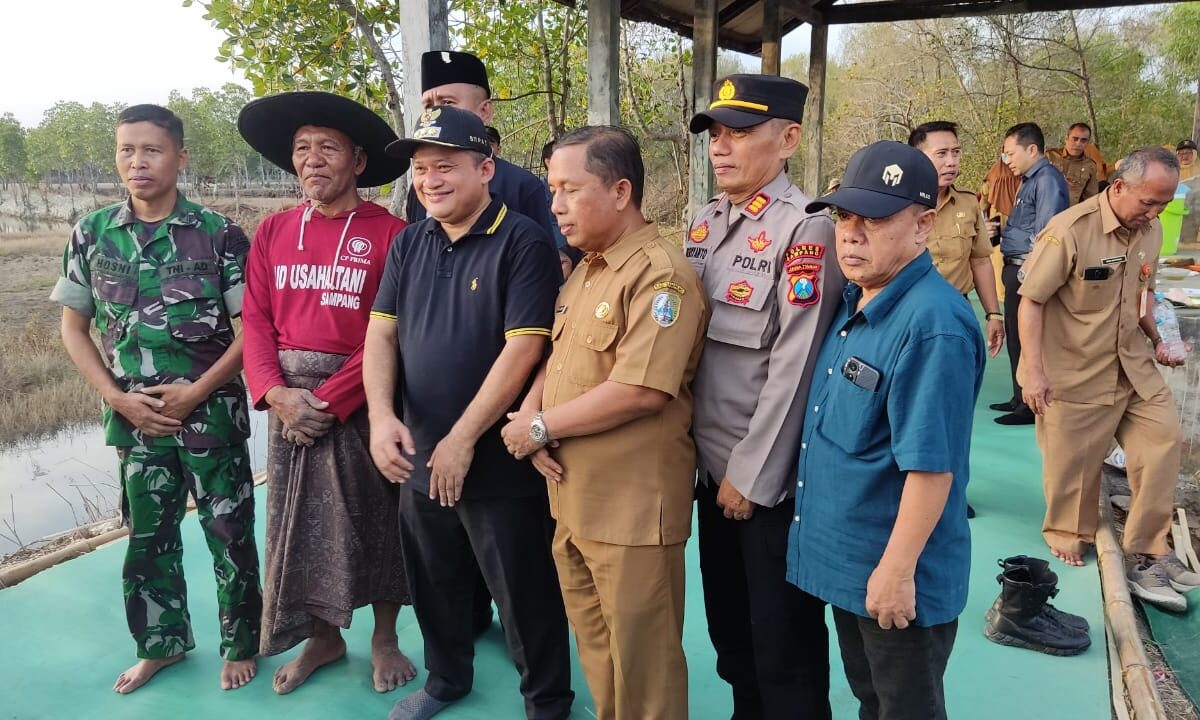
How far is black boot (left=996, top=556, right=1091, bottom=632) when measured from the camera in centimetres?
260

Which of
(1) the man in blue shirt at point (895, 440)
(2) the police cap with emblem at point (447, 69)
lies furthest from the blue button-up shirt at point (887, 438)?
A: (2) the police cap with emblem at point (447, 69)

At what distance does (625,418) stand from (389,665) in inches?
51.3

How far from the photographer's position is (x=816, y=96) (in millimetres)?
7254

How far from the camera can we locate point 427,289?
2055 millimetres

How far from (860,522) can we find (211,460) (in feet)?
6.37

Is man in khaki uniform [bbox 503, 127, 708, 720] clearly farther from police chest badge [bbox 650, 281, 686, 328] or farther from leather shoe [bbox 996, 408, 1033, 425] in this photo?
leather shoe [bbox 996, 408, 1033, 425]

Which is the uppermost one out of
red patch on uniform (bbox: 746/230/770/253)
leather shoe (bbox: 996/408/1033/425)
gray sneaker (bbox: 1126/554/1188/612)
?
red patch on uniform (bbox: 746/230/770/253)

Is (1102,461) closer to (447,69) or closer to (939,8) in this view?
(447,69)

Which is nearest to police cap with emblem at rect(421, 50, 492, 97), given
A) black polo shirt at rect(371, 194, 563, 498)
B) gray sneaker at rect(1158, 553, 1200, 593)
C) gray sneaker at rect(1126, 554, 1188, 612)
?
black polo shirt at rect(371, 194, 563, 498)

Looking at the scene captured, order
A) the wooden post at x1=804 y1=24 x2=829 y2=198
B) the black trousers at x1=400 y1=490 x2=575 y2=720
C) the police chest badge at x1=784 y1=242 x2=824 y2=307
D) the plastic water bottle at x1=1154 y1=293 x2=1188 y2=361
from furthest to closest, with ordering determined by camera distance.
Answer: the wooden post at x1=804 y1=24 x2=829 y2=198 → the plastic water bottle at x1=1154 y1=293 x2=1188 y2=361 → the black trousers at x1=400 y1=490 x2=575 y2=720 → the police chest badge at x1=784 y1=242 x2=824 y2=307

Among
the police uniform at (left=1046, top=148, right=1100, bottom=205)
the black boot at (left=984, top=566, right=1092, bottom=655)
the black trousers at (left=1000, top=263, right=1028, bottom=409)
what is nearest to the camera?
the black boot at (left=984, top=566, right=1092, bottom=655)

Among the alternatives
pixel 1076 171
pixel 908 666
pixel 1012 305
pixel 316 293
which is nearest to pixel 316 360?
pixel 316 293

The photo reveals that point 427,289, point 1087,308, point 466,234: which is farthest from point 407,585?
point 1087,308

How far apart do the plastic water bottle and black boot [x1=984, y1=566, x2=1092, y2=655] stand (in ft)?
4.12
